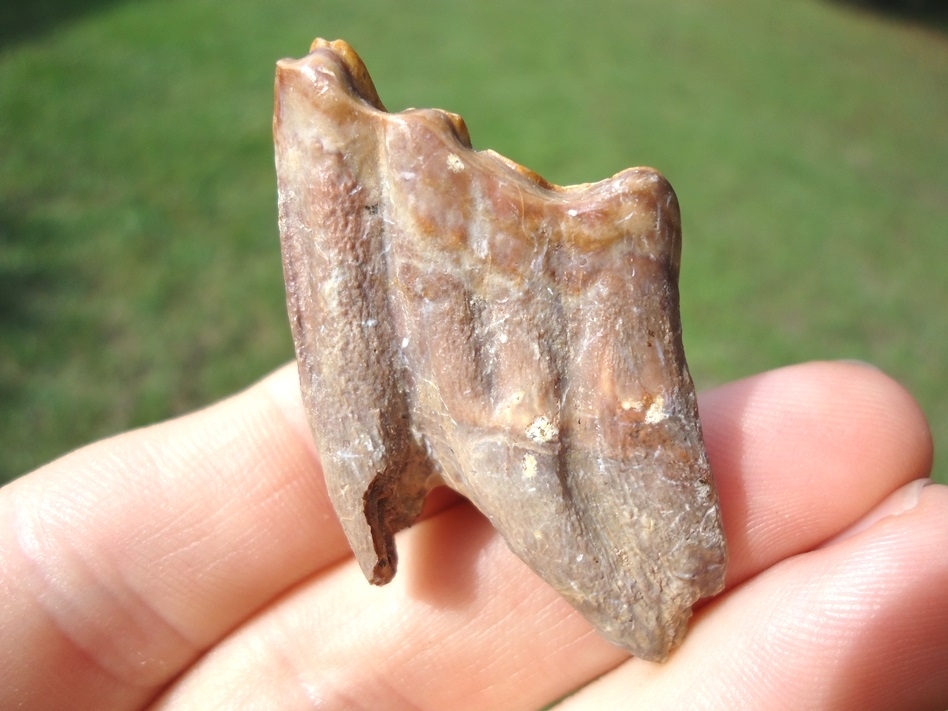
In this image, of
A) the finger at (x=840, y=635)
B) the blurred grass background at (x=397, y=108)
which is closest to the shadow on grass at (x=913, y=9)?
the blurred grass background at (x=397, y=108)

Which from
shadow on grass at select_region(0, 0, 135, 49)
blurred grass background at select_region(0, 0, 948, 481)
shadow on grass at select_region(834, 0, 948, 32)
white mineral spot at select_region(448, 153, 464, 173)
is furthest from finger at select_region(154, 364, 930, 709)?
shadow on grass at select_region(834, 0, 948, 32)

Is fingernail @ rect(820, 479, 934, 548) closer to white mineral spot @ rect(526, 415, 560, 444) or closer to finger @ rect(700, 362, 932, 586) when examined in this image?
finger @ rect(700, 362, 932, 586)

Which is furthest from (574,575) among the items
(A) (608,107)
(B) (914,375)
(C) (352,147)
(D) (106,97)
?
(A) (608,107)

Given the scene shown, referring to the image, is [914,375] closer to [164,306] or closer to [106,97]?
[164,306]

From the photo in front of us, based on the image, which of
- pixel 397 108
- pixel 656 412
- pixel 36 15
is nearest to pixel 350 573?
pixel 656 412

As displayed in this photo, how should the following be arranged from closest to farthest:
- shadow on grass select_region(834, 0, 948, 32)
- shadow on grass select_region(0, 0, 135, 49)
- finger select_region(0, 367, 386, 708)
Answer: finger select_region(0, 367, 386, 708), shadow on grass select_region(0, 0, 135, 49), shadow on grass select_region(834, 0, 948, 32)
